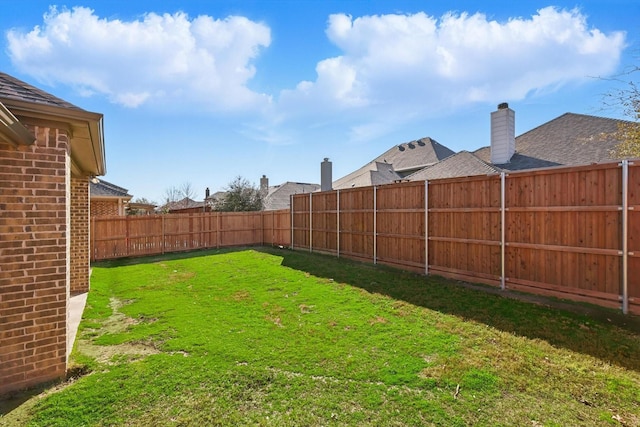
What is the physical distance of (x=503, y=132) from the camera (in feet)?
40.8

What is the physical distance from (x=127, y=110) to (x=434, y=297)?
12788mm

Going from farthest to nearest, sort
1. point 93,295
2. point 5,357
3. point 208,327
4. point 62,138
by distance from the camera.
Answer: point 93,295 < point 208,327 < point 62,138 < point 5,357

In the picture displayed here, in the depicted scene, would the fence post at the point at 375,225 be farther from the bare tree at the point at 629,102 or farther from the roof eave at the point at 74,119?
the roof eave at the point at 74,119

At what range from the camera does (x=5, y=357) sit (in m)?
2.85

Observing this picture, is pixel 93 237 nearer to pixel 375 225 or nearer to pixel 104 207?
pixel 104 207

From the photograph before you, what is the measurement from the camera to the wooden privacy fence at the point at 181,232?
11477 mm

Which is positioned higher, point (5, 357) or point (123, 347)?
point (5, 357)

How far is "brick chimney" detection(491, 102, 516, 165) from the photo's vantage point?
1241cm

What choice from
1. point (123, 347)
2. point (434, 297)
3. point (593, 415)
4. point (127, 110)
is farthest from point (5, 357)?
point (127, 110)

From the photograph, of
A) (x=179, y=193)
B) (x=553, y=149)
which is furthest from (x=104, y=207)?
(x=179, y=193)

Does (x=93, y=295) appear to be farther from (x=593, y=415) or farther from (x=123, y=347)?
(x=593, y=415)

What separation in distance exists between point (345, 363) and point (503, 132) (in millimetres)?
12613

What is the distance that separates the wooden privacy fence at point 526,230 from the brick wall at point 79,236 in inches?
280

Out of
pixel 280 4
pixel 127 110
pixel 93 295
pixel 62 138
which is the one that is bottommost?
pixel 93 295
